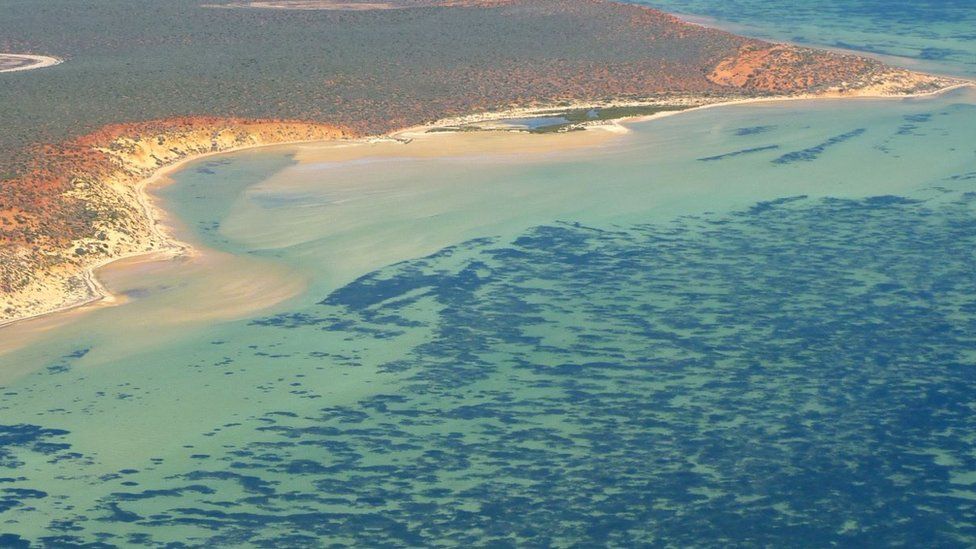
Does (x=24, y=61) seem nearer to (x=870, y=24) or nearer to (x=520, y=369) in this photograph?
(x=520, y=369)

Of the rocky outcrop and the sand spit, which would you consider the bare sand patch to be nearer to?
the sand spit

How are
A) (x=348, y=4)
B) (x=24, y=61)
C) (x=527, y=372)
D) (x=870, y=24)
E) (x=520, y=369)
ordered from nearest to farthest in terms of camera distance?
→ (x=527, y=372)
(x=520, y=369)
(x=24, y=61)
(x=870, y=24)
(x=348, y=4)

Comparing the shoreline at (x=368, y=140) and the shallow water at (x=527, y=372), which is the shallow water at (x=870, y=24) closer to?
the shoreline at (x=368, y=140)

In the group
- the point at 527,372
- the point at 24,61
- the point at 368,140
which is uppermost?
the point at 24,61

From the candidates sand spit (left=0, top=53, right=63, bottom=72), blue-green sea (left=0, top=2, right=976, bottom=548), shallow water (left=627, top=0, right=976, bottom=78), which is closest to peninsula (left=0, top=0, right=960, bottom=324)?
sand spit (left=0, top=53, right=63, bottom=72)

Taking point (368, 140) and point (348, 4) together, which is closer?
point (368, 140)

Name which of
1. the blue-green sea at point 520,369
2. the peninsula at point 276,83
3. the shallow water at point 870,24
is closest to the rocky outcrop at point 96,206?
the peninsula at point 276,83

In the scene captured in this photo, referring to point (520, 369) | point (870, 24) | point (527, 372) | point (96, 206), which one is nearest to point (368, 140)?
point (96, 206)
